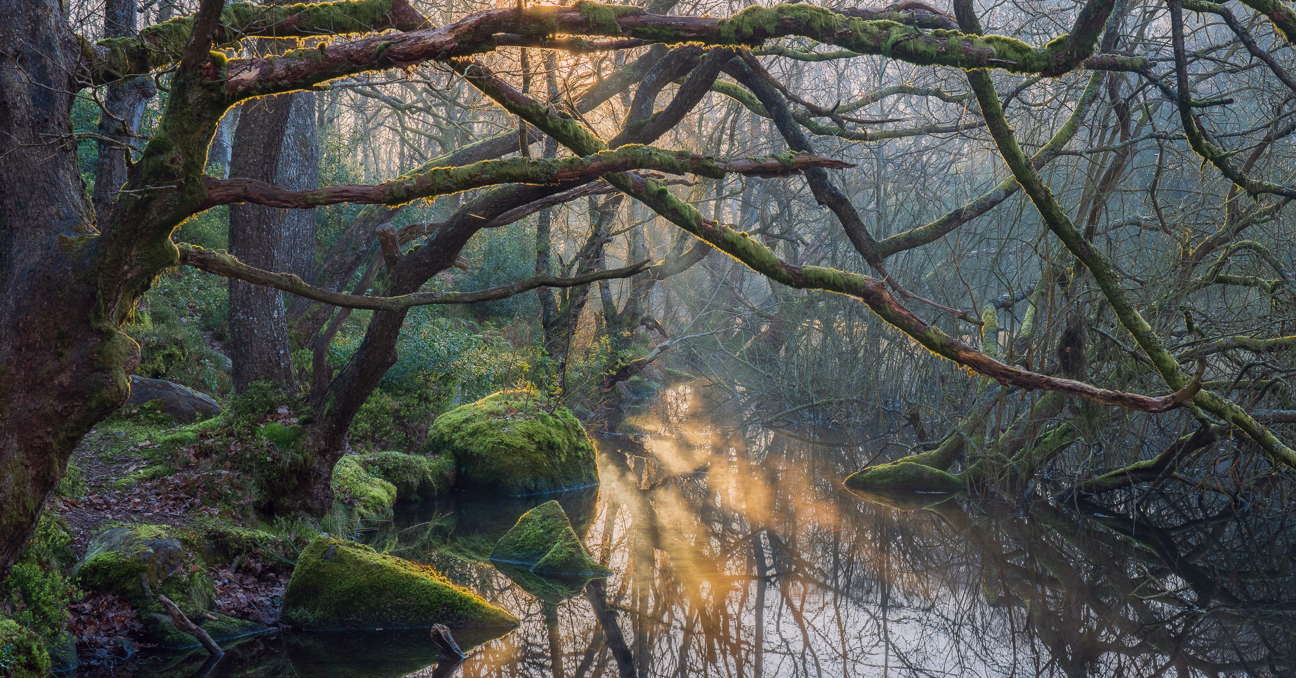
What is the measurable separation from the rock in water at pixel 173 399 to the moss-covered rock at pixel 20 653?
4.40 m

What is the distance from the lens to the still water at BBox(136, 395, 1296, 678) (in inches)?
249

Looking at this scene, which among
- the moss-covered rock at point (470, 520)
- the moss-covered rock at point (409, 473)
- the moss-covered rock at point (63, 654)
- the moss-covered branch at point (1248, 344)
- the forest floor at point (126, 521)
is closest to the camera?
the moss-covered rock at point (63, 654)

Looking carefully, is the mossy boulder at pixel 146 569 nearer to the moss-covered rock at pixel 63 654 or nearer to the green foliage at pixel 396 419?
the moss-covered rock at pixel 63 654

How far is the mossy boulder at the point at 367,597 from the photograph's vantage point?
647 cm

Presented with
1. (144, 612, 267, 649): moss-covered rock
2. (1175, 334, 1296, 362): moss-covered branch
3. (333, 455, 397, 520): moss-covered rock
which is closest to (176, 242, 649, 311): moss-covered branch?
(144, 612, 267, 649): moss-covered rock

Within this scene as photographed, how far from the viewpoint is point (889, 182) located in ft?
45.7

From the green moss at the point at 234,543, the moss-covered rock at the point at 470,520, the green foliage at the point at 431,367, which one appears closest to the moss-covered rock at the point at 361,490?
the moss-covered rock at the point at 470,520

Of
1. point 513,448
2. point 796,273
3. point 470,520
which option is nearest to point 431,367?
point 513,448

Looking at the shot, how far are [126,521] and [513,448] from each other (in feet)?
19.1

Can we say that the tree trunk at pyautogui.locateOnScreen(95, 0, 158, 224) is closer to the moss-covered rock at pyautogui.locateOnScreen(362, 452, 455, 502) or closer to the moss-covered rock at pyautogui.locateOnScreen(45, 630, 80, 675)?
the moss-covered rock at pyautogui.locateOnScreen(45, 630, 80, 675)

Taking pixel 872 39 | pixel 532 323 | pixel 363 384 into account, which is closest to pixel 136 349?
pixel 363 384

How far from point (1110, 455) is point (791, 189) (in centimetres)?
846

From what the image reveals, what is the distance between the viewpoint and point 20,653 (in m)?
4.42

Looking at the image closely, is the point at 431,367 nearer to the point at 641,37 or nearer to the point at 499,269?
the point at 499,269
